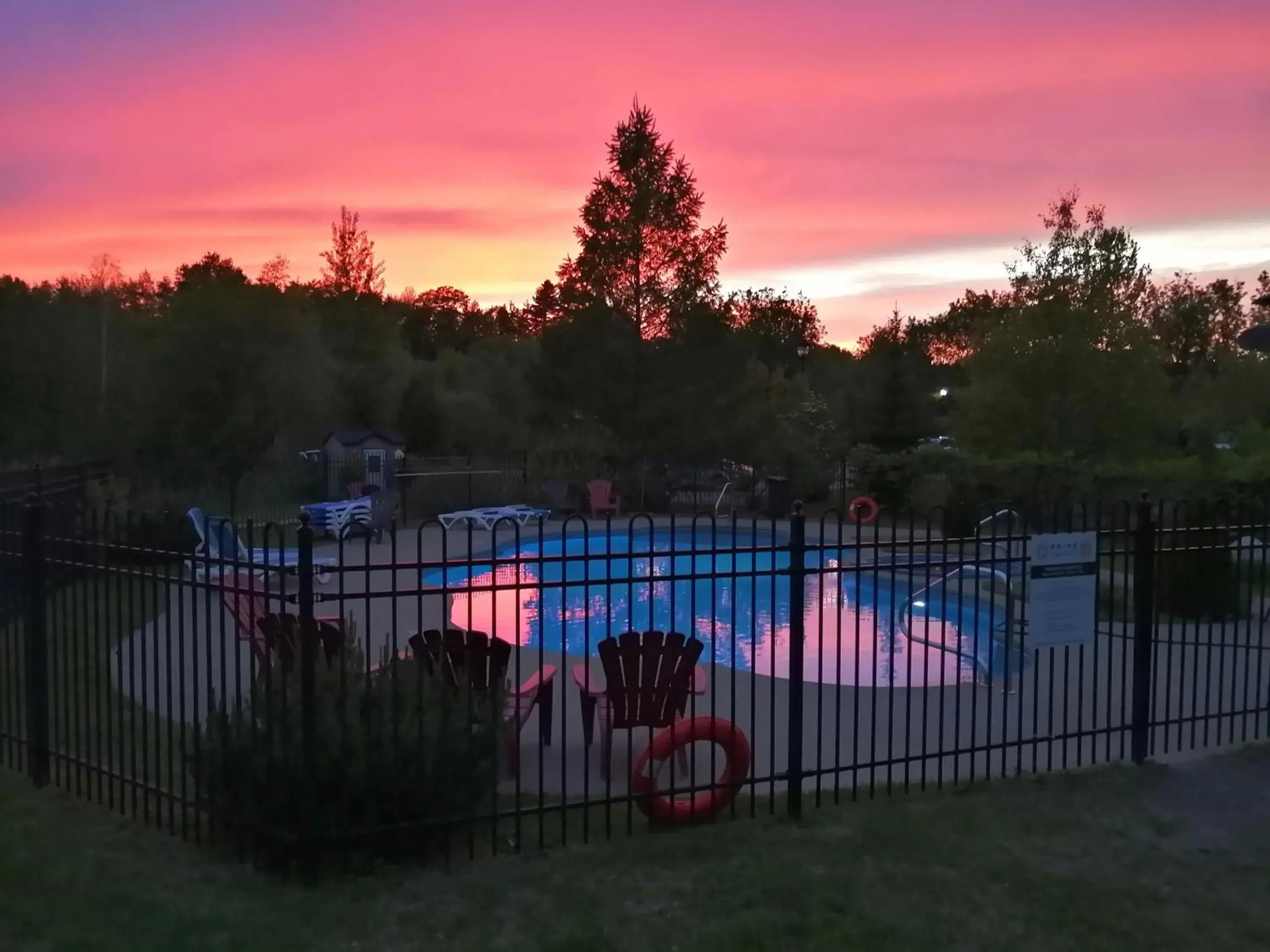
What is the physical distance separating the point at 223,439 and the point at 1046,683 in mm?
25995

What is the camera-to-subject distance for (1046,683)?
9.52m

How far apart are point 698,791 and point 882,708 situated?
341cm

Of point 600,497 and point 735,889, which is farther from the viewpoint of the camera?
point 600,497

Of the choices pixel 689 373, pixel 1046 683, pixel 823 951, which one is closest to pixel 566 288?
pixel 689 373

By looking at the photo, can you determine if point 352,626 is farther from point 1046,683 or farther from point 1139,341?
point 1139,341

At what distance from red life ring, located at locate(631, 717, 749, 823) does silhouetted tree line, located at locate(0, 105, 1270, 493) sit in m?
15.7

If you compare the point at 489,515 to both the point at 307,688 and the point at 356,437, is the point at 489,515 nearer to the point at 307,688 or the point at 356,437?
the point at 356,437

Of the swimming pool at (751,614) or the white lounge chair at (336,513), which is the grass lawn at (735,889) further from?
the white lounge chair at (336,513)

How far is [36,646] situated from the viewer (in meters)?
6.07

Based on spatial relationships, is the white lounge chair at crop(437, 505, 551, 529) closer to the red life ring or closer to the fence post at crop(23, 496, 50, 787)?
the fence post at crop(23, 496, 50, 787)

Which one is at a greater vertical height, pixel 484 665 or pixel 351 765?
pixel 484 665

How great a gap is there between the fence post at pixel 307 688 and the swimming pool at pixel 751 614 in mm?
769

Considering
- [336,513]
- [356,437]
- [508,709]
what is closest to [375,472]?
[336,513]

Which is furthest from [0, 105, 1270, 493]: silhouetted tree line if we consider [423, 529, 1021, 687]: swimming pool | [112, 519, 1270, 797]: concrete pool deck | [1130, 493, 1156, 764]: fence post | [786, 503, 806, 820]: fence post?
[786, 503, 806, 820]: fence post
